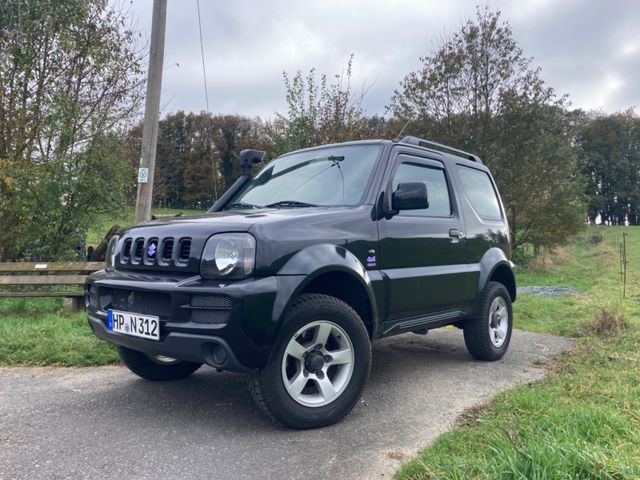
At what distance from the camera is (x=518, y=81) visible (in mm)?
15695

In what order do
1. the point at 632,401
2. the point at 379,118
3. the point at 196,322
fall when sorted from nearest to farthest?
the point at 196,322 → the point at 632,401 → the point at 379,118

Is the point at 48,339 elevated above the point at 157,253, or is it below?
below

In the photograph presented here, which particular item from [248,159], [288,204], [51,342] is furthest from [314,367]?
[51,342]

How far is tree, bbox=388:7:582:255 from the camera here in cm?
1563

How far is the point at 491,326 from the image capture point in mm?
5055

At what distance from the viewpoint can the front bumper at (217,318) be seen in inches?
108

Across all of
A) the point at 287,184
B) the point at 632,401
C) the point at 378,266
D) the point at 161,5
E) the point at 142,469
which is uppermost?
the point at 161,5

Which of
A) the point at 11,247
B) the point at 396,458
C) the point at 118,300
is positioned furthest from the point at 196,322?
the point at 11,247

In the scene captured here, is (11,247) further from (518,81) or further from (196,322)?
(518,81)

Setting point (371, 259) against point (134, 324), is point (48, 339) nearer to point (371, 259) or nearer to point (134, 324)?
point (134, 324)

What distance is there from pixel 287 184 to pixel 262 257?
1.41 meters

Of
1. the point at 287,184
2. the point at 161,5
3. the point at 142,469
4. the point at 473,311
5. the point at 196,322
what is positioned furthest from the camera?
the point at 161,5

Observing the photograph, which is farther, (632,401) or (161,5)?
(161,5)

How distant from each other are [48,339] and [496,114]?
570 inches
